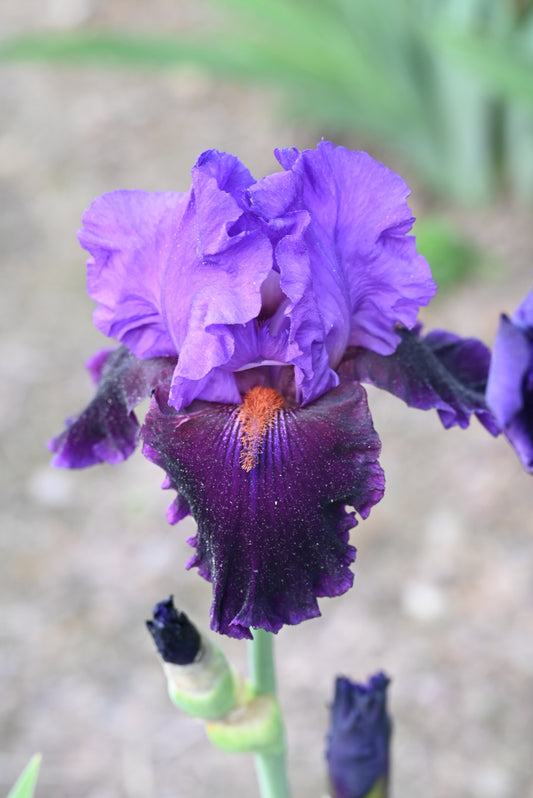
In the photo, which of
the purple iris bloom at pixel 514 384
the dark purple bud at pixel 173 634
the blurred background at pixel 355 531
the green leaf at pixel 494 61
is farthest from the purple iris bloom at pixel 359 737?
the green leaf at pixel 494 61

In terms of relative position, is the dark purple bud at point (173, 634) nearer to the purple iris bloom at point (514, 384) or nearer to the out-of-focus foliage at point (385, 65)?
the purple iris bloom at point (514, 384)

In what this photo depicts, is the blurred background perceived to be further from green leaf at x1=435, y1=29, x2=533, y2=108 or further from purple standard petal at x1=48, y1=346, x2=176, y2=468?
purple standard petal at x1=48, y1=346, x2=176, y2=468

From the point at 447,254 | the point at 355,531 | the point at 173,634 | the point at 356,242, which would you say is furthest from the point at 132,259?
the point at 447,254

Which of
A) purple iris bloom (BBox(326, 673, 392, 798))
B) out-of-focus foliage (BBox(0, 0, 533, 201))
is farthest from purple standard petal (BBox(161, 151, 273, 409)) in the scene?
out-of-focus foliage (BBox(0, 0, 533, 201))

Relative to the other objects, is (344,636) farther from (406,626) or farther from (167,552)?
(167,552)

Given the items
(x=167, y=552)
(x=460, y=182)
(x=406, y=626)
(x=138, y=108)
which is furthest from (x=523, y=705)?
(x=138, y=108)
